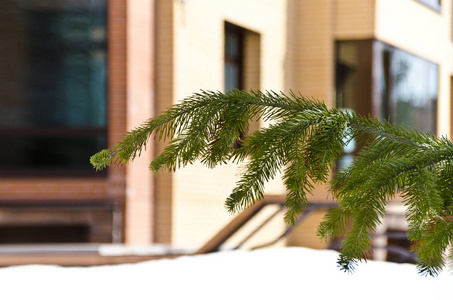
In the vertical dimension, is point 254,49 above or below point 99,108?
above

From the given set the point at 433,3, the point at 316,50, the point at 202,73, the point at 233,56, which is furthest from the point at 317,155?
the point at 433,3

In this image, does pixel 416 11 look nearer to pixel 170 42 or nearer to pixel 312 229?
pixel 312 229

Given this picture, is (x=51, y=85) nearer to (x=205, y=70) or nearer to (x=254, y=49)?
(x=205, y=70)

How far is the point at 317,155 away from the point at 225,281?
301 cm

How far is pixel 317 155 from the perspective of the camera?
261 centimetres

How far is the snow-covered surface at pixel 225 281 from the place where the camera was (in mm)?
5062

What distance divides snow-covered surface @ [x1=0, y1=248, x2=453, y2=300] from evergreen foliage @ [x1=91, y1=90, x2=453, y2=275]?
8.10 ft

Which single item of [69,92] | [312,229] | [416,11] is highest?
[416,11]

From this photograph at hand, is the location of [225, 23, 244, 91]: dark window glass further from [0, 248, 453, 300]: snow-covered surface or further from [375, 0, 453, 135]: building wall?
[0, 248, 453, 300]: snow-covered surface

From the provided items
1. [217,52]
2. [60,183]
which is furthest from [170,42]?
[60,183]

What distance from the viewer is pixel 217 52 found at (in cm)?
1118

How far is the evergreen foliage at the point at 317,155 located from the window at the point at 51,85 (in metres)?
7.29

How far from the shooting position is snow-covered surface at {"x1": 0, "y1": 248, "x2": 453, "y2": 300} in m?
5.06

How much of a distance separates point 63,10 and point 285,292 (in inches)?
234
